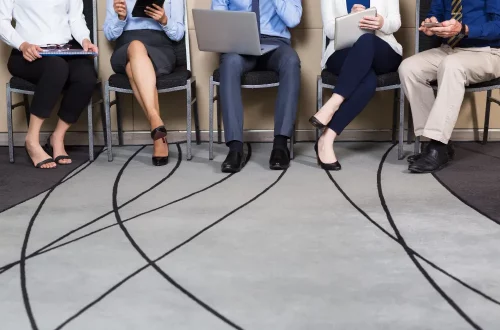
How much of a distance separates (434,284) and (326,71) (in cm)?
194

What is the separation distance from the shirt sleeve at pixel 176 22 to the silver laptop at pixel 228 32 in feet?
0.91

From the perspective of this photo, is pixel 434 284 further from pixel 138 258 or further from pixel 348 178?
pixel 348 178

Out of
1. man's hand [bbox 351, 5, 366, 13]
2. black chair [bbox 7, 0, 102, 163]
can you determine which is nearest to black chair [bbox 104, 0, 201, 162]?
black chair [bbox 7, 0, 102, 163]

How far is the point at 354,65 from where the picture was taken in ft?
12.1

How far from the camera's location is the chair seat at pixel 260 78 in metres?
3.88

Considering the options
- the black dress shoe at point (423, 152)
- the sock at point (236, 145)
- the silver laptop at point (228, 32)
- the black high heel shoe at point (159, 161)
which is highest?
the silver laptop at point (228, 32)

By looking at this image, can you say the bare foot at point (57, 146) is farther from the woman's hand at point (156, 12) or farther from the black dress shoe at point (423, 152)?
the black dress shoe at point (423, 152)

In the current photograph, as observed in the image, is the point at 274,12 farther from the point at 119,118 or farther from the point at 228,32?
the point at 119,118

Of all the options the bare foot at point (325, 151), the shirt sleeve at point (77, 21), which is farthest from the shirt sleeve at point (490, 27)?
the shirt sleeve at point (77, 21)

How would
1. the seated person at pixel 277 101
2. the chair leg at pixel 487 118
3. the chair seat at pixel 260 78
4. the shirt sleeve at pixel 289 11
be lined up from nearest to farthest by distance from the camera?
the seated person at pixel 277 101 < the chair seat at pixel 260 78 < the shirt sleeve at pixel 289 11 < the chair leg at pixel 487 118

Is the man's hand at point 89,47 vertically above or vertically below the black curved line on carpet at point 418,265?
above

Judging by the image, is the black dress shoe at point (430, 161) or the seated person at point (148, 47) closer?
the black dress shoe at point (430, 161)

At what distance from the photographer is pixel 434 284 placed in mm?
2201

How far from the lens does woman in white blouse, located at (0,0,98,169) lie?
386cm
